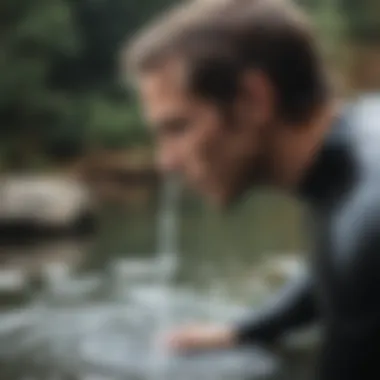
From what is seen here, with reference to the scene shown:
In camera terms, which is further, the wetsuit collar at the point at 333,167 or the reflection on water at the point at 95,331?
the reflection on water at the point at 95,331

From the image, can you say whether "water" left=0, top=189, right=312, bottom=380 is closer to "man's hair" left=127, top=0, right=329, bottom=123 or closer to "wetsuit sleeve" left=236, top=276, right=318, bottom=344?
"wetsuit sleeve" left=236, top=276, right=318, bottom=344

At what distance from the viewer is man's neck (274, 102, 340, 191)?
0.69 metres

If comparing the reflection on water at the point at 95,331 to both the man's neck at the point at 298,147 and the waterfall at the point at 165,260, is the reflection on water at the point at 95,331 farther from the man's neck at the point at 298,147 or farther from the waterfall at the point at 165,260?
the man's neck at the point at 298,147

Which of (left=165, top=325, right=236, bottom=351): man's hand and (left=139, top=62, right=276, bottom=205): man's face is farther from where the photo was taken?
(left=165, top=325, right=236, bottom=351): man's hand

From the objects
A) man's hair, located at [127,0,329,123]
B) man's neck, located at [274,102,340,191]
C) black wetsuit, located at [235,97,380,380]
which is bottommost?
black wetsuit, located at [235,97,380,380]

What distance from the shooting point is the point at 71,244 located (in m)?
0.91

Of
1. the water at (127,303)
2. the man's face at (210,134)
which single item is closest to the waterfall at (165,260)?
the water at (127,303)

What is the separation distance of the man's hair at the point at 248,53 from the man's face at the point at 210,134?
1cm

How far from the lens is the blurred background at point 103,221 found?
0.87 meters

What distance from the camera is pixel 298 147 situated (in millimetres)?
Answer: 685

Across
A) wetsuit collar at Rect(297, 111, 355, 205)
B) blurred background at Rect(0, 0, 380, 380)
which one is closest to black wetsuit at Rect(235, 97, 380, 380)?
wetsuit collar at Rect(297, 111, 355, 205)

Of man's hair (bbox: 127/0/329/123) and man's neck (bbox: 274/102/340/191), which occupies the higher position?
man's hair (bbox: 127/0/329/123)

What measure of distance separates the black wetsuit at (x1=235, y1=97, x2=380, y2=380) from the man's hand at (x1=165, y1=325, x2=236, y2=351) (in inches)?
6.7

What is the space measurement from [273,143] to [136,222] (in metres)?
0.25
